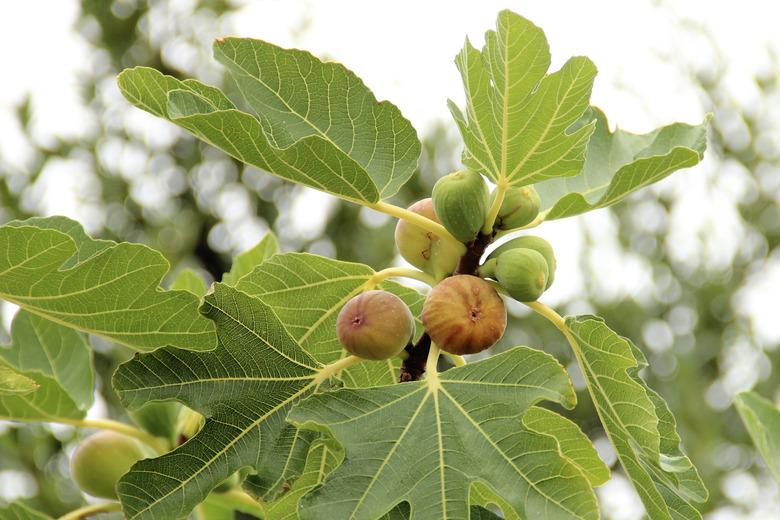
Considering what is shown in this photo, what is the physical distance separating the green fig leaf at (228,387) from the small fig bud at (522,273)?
0.80ft

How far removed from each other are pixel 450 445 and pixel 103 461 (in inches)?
23.7

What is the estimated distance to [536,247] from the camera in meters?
1.14

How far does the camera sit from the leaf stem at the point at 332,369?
3.67ft

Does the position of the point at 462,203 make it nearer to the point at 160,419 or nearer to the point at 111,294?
the point at 111,294

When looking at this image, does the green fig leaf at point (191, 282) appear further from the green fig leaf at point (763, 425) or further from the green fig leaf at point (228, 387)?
the green fig leaf at point (763, 425)

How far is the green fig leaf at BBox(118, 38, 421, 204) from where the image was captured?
103 cm

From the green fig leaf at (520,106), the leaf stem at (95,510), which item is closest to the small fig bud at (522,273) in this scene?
the green fig leaf at (520,106)

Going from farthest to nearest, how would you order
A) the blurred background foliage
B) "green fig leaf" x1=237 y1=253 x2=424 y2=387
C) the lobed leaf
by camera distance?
the blurred background foliage, "green fig leaf" x1=237 y1=253 x2=424 y2=387, the lobed leaf

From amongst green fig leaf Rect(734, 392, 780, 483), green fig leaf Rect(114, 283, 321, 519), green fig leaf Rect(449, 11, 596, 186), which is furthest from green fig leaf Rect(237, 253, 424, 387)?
green fig leaf Rect(734, 392, 780, 483)

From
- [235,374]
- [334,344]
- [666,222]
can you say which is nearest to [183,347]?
[235,374]

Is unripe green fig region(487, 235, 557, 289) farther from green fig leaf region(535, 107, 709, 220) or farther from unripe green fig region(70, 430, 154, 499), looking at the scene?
unripe green fig region(70, 430, 154, 499)

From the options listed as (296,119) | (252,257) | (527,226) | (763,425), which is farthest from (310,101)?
(763,425)

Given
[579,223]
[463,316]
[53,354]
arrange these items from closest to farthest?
[463,316] → [53,354] → [579,223]

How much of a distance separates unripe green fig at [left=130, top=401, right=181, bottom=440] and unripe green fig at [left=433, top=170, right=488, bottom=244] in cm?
56
